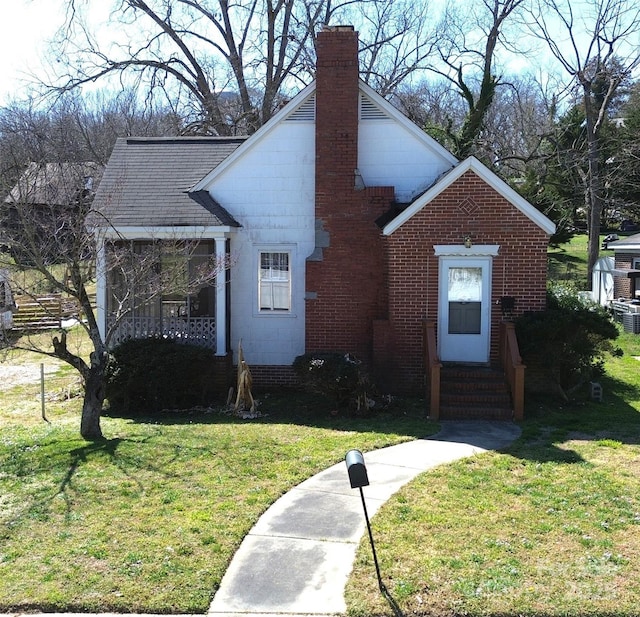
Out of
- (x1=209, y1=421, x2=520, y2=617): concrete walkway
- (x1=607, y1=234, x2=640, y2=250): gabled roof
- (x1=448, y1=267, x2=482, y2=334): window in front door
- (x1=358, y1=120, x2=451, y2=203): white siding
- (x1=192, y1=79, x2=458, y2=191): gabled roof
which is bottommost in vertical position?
(x1=209, y1=421, x2=520, y2=617): concrete walkway

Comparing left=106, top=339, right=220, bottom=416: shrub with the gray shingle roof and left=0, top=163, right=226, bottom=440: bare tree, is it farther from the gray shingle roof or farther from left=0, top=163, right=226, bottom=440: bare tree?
the gray shingle roof

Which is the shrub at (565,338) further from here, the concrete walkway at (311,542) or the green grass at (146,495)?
the concrete walkway at (311,542)

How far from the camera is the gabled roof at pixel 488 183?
1239 centimetres

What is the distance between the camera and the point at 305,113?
14.1 meters

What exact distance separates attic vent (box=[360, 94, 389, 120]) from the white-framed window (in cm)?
337

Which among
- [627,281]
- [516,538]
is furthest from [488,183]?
[627,281]

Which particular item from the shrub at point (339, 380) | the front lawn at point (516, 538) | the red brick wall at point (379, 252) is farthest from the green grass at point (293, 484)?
the red brick wall at point (379, 252)

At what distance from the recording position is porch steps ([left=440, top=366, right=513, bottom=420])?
1145 centimetres

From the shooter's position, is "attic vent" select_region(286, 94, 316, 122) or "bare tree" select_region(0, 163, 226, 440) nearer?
"bare tree" select_region(0, 163, 226, 440)

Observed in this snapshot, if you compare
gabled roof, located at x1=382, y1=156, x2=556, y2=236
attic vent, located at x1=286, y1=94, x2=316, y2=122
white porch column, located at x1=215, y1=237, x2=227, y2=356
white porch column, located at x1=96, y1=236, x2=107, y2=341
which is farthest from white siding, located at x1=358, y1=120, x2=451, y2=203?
white porch column, located at x1=96, y1=236, x2=107, y2=341

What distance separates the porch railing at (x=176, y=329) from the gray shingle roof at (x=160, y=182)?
2.01 meters

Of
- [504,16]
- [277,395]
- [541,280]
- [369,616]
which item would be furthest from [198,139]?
[504,16]

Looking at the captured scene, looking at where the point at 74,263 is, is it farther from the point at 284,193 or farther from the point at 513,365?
the point at 513,365

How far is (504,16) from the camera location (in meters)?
32.2
